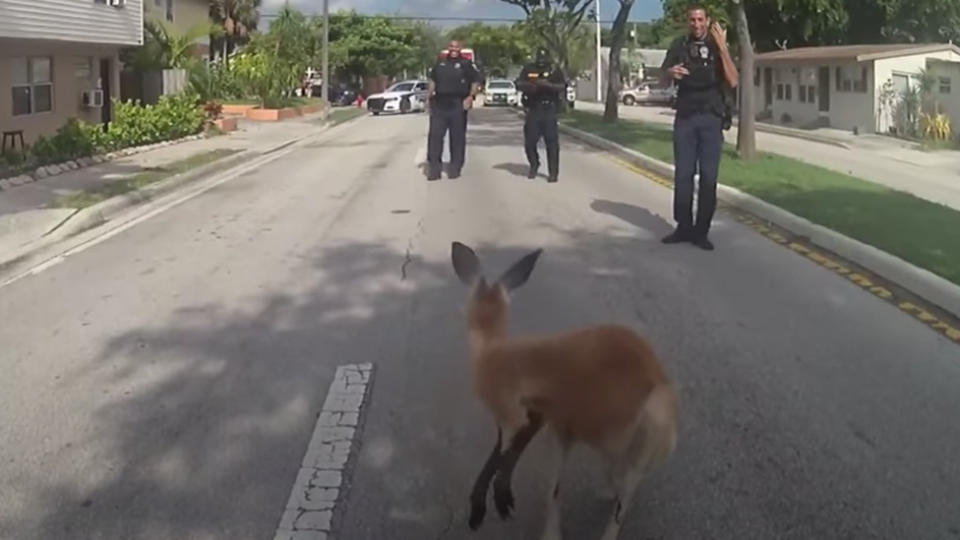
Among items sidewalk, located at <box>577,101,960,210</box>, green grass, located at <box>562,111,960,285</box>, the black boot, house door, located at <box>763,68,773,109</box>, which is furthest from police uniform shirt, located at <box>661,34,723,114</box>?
house door, located at <box>763,68,773,109</box>

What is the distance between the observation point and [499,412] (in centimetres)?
396

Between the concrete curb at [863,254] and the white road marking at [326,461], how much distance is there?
411 centimetres

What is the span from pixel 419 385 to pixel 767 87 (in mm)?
44765

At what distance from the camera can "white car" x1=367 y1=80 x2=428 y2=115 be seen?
5306cm

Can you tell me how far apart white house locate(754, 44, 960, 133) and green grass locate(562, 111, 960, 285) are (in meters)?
17.4

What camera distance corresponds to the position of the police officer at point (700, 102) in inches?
405

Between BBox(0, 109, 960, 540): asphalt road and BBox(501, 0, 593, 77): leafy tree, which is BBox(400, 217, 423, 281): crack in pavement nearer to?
BBox(0, 109, 960, 540): asphalt road

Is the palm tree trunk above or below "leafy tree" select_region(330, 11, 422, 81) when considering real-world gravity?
below

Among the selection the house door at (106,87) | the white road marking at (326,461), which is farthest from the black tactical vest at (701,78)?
the house door at (106,87)

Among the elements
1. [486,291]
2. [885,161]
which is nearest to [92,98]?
[885,161]

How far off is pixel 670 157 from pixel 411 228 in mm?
8945

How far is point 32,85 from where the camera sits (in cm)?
2412

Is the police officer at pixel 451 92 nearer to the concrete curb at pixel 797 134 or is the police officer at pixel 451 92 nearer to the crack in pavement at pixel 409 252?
the crack in pavement at pixel 409 252

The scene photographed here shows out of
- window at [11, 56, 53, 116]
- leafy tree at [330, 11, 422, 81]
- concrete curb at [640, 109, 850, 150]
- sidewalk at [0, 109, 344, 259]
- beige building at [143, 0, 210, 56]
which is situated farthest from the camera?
leafy tree at [330, 11, 422, 81]
